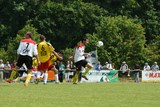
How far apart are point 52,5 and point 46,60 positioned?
148 ft

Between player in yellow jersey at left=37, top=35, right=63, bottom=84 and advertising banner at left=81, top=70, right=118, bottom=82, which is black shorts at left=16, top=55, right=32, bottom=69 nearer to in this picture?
player in yellow jersey at left=37, top=35, right=63, bottom=84

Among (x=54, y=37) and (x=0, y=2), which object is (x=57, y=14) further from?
(x=0, y=2)

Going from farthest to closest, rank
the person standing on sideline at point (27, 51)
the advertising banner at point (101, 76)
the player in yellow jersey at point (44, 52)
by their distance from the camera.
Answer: the advertising banner at point (101, 76) < the player in yellow jersey at point (44, 52) < the person standing on sideline at point (27, 51)

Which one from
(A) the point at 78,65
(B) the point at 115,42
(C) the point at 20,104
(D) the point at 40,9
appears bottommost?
(C) the point at 20,104

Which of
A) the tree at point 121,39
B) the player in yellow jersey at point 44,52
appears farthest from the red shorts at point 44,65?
the tree at point 121,39

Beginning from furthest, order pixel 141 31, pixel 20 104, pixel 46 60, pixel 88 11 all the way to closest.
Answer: pixel 88 11, pixel 141 31, pixel 46 60, pixel 20 104

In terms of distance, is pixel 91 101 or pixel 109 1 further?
pixel 109 1

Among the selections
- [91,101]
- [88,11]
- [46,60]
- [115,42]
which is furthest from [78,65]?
[88,11]

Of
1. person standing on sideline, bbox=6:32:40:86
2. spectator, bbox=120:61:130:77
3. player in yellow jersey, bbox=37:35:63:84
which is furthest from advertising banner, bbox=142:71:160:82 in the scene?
person standing on sideline, bbox=6:32:40:86

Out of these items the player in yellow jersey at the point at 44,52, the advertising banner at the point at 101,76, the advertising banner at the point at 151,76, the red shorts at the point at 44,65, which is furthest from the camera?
the advertising banner at the point at 151,76

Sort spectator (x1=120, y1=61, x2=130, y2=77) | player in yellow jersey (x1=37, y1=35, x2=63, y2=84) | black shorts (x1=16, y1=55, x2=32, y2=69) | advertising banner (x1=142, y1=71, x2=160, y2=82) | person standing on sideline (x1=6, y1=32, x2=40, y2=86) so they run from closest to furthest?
1. person standing on sideline (x1=6, y1=32, x2=40, y2=86)
2. black shorts (x1=16, y1=55, x2=32, y2=69)
3. player in yellow jersey (x1=37, y1=35, x2=63, y2=84)
4. advertising banner (x1=142, y1=71, x2=160, y2=82)
5. spectator (x1=120, y1=61, x2=130, y2=77)

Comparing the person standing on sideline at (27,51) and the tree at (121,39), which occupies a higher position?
the tree at (121,39)

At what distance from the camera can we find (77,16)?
6931 centimetres

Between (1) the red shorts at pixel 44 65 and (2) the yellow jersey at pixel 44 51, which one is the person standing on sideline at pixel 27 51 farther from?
(1) the red shorts at pixel 44 65
